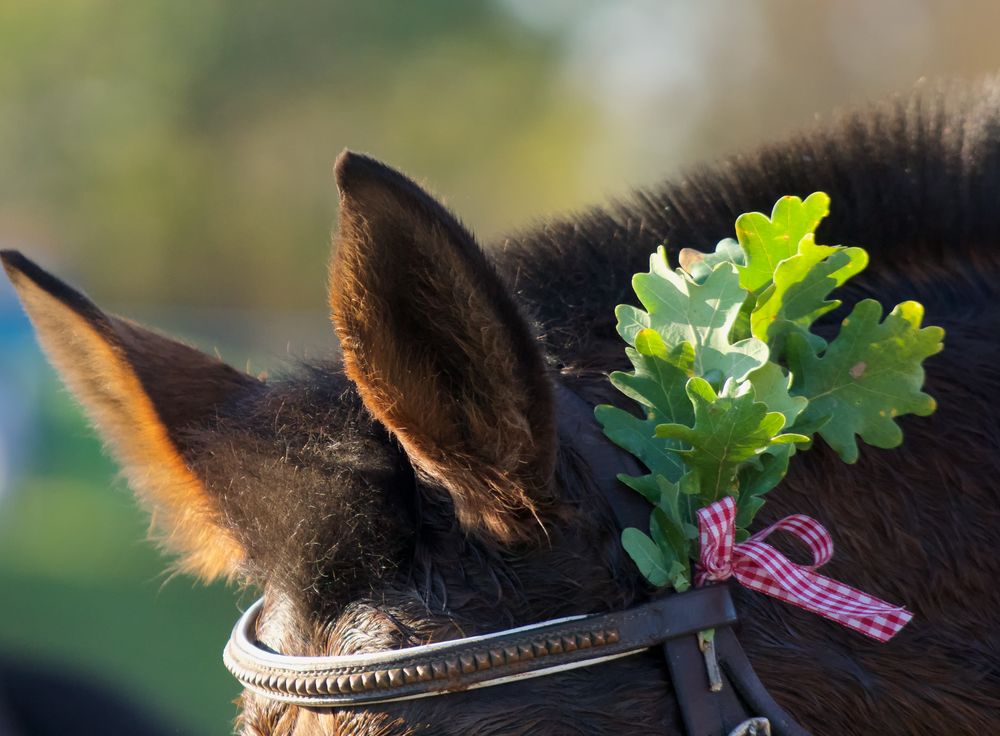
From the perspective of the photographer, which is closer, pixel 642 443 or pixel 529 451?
pixel 529 451

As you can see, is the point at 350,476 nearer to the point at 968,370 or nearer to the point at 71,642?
the point at 968,370

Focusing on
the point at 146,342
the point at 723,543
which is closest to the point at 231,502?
the point at 146,342

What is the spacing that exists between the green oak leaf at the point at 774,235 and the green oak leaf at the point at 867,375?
93 mm

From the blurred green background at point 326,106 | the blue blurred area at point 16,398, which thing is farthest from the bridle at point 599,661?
the blurred green background at point 326,106

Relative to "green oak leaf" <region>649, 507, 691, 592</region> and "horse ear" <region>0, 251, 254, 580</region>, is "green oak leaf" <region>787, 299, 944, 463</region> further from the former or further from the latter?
"horse ear" <region>0, 251, 254, 580</region>

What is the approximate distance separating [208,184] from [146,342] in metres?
9.77

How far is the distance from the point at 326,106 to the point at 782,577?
35.1 feet

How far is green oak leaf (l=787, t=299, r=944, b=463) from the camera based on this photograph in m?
1.33

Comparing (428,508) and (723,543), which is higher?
(428,508)

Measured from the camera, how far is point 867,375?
1355 mm

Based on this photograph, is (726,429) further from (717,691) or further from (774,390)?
(717,691)

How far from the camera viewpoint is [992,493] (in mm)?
1444

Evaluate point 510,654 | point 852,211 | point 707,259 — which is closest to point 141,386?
point 510,654

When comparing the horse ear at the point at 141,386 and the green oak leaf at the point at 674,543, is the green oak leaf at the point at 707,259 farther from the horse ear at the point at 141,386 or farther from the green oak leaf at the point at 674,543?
the horse ear at the point at 141,386
